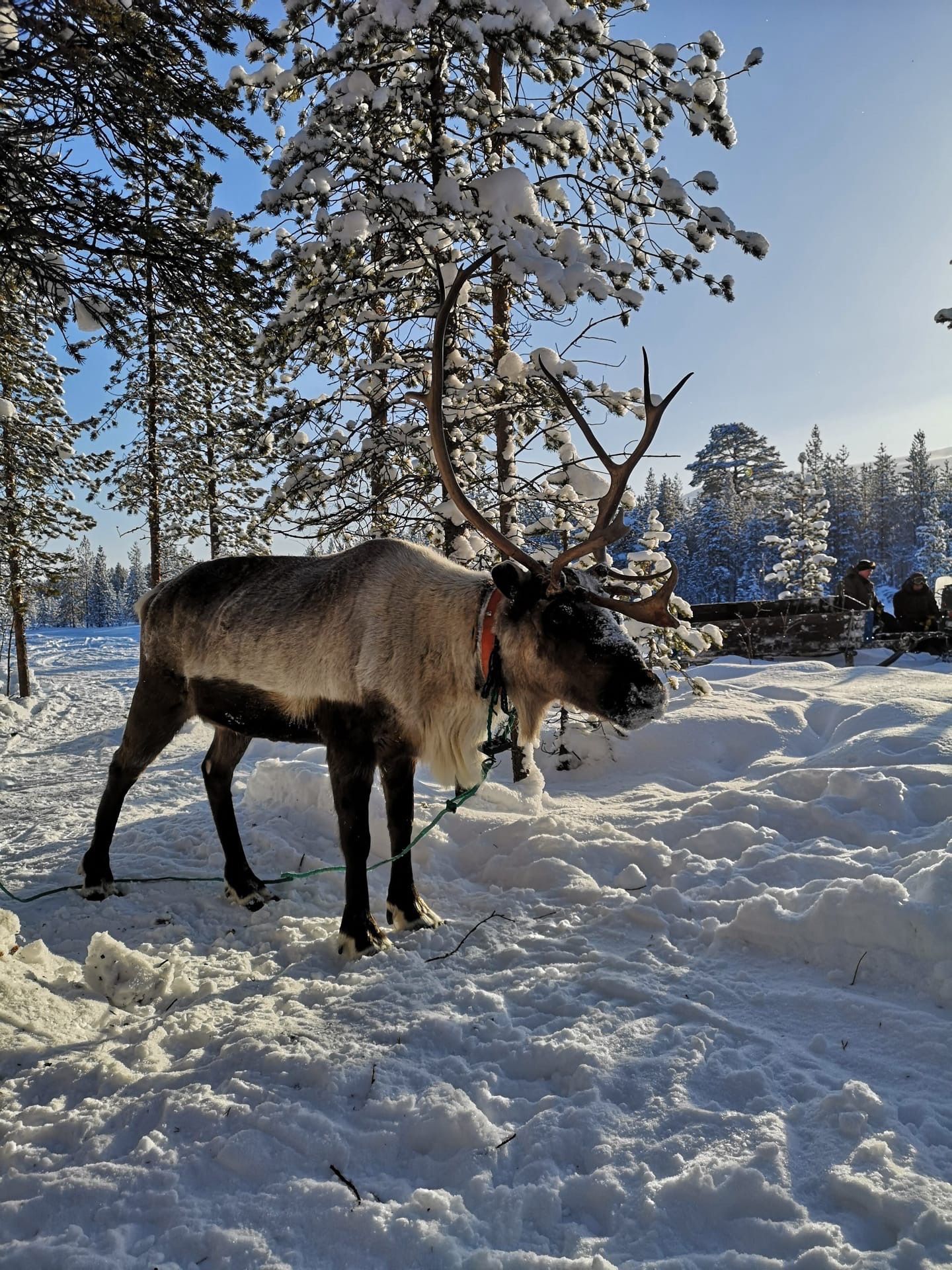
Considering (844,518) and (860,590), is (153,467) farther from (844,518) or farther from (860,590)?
(844,518)

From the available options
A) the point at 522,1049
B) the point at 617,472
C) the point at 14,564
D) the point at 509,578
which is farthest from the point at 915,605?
the point at 14,564

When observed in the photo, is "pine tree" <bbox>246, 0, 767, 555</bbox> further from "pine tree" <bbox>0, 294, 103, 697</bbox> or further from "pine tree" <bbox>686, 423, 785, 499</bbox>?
"pine tree" <bbox>686, 423, 785, 499</bbox>

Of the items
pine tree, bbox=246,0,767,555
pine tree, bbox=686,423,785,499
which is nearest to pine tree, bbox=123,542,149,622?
pine tree, bbox=686,423,785,499

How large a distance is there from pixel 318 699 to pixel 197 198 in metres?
3.24

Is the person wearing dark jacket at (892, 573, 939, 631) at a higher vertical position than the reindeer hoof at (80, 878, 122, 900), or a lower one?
higher

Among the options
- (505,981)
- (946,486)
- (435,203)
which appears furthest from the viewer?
(946,486)

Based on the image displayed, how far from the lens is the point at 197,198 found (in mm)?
4215

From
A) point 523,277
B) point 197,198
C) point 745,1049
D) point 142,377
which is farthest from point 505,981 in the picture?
point 142,377

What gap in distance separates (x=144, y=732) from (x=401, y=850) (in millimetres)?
1805

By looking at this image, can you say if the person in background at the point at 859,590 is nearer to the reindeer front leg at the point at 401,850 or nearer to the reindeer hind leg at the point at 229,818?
the reindeer front leg at the point at 401,850

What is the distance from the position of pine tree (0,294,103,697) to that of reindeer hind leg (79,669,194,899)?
37.3 ft

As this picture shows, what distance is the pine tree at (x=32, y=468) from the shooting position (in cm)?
1373

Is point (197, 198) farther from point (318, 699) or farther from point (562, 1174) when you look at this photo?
point (562, 1174)

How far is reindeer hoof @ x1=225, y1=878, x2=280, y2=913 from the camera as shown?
12.7 ft
